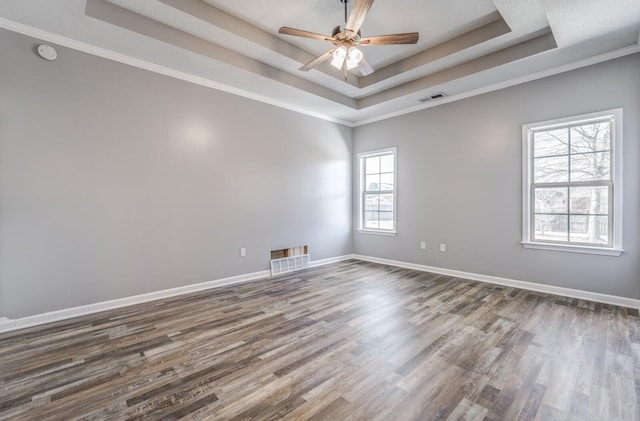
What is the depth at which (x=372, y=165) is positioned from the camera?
577 cm

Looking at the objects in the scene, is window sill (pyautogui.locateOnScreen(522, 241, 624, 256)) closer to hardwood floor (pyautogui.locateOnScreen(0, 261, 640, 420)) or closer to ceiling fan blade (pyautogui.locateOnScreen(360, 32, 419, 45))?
hardwood floor (pyautogui.locateOnScreen(0, 261, 640, 420))

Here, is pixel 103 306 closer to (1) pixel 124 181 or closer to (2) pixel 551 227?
(1) pixel 124 181

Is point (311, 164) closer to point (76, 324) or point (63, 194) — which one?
point (63, 194)

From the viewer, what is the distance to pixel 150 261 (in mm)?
3420

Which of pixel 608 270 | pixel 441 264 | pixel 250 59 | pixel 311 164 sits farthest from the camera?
pixel 311 164

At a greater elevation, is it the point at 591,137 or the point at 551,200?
the point at 591,137

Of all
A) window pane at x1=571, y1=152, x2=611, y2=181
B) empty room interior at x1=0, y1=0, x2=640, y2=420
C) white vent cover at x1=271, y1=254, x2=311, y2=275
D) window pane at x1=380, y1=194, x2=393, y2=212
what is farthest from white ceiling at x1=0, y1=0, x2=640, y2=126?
white vent cover at x1=271, y1=254, x2=311, y2=275

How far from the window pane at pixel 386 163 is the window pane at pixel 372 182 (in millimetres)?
189

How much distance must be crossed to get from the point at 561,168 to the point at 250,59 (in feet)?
13.9

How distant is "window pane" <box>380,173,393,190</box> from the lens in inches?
214

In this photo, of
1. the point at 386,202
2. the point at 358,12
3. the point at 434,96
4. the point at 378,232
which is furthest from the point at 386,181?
the point at 358,12

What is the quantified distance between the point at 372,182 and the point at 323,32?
3041 millimetres

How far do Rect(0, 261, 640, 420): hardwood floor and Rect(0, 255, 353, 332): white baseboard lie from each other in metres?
0.13

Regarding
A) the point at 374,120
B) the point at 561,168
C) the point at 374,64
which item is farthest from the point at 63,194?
the point at 561,168
